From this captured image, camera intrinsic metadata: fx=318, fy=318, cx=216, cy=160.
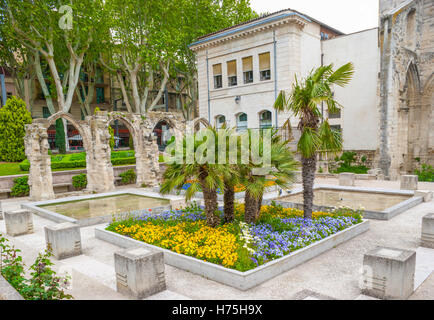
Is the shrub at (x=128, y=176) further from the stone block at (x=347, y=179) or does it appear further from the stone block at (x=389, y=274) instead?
the stone block at (x=389, y=274)

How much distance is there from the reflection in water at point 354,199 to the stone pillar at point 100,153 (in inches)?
417

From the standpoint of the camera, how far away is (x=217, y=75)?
2847 cm

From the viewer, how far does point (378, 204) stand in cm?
1362

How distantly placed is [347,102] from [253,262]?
22.5 metres

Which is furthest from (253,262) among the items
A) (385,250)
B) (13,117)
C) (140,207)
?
(13,117)

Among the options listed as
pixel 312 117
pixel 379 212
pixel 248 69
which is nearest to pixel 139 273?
pixel 312 117

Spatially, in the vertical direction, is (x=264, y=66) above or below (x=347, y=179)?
above

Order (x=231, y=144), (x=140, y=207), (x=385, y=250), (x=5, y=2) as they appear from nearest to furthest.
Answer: (x=385, y=250)
(x=231, y=144)
(x=140, y=207)
(x=5, y=2)

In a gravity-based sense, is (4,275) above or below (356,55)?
below

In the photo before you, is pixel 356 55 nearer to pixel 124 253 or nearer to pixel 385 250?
pixel 385 250

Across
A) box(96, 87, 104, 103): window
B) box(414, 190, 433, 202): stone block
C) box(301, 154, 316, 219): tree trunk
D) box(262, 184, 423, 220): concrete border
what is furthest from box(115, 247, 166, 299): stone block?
box(96, 87, 104, 103): window

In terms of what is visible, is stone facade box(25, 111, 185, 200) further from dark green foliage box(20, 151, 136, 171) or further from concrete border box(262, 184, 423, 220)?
concrete border box(262, 184, 423, 220)

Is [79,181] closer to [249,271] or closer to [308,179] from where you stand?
[308,179]

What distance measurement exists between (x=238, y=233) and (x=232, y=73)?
20.9 meters
